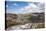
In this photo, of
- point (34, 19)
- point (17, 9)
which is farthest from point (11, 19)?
point (34, 19)

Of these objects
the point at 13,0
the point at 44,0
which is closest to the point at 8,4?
the point at 13,0

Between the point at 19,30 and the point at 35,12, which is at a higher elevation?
the point at 35,12

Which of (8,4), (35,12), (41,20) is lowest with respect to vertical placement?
(41,20)

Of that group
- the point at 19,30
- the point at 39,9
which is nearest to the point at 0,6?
the point at 19,30

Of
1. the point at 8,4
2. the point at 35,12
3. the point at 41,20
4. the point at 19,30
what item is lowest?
the point at 19,30

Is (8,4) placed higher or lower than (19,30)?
higher

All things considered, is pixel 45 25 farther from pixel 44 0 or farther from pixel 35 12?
pixel 44 0

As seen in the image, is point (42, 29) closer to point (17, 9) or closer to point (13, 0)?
point (17, 9)

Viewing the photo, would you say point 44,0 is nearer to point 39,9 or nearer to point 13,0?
point 39,9
